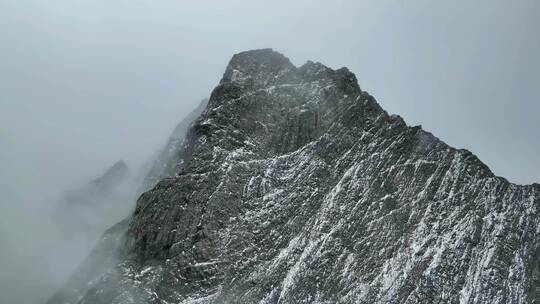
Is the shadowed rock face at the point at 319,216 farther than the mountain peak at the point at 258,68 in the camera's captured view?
No

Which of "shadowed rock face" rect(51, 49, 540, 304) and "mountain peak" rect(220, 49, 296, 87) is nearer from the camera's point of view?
"shadowed rock face" rect(51, 49, 540, 304)

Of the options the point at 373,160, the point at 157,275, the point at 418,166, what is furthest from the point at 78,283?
the point at 418,166

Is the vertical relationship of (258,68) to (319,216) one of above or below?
above

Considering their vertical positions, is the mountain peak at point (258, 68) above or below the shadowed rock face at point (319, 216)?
above

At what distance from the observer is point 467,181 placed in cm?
11988

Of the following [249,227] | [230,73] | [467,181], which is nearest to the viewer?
[249,227]

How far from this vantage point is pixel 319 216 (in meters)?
113

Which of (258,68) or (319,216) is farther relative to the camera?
(258,68)

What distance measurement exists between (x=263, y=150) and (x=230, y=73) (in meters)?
23.0

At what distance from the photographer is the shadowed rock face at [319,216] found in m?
103

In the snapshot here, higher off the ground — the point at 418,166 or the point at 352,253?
the point at 418,166

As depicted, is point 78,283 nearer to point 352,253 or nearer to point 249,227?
point 249,227

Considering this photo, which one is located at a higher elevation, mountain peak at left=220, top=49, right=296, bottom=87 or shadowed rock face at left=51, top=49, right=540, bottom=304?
mountain peak at left=220, top=49, right=296, bottom=87

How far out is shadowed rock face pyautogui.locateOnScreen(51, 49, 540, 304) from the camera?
10300 centimetres
